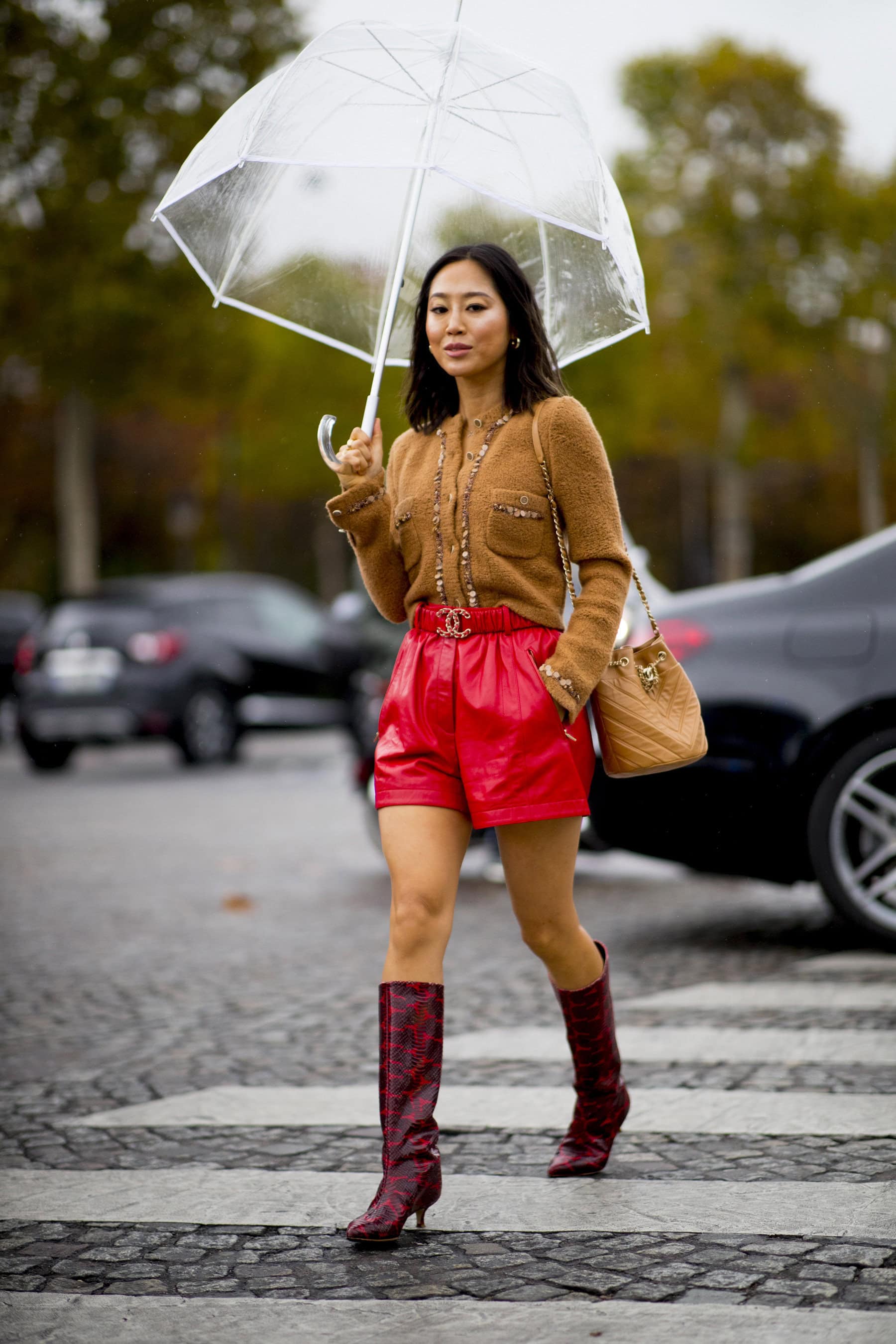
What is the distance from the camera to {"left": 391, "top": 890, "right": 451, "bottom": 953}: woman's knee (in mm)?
3270

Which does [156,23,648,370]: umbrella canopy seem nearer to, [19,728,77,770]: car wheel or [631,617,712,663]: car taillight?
[631,617,712,663]: car taillight

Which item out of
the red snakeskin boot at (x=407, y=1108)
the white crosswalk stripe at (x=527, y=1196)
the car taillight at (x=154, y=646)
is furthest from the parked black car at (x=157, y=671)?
the red snakeskin boot at (x=407, y=1108)

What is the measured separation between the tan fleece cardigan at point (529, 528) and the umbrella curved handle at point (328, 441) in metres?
0.07

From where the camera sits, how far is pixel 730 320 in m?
29.8

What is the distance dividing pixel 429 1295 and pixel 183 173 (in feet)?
7.74

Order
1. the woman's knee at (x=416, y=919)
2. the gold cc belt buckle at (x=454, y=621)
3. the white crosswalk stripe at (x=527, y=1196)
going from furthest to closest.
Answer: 1. the gold cc belt buckle at (x=454, y=621)
2. the woman's knee at (x=416, y=919)
3. the white crosswalk stripe at (x=527, y=1196)

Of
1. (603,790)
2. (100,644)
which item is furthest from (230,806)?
(603,790)

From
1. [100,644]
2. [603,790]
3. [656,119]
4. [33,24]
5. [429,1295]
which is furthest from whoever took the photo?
[656,119]

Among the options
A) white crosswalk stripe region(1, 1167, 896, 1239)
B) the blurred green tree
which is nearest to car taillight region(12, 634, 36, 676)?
white crosswalk stripe region(1, 1167, 896, 1239)

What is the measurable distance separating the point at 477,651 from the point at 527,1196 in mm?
1075

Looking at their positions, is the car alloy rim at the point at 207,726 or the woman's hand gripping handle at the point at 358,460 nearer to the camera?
the woman's hand gripping handle at the point at 358,460

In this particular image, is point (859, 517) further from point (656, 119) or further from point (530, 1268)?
point (530, 1268)

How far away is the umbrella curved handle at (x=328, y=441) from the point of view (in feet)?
10.6

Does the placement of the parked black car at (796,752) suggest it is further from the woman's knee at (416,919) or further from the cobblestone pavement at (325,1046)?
the woman's knee at (416,919)
